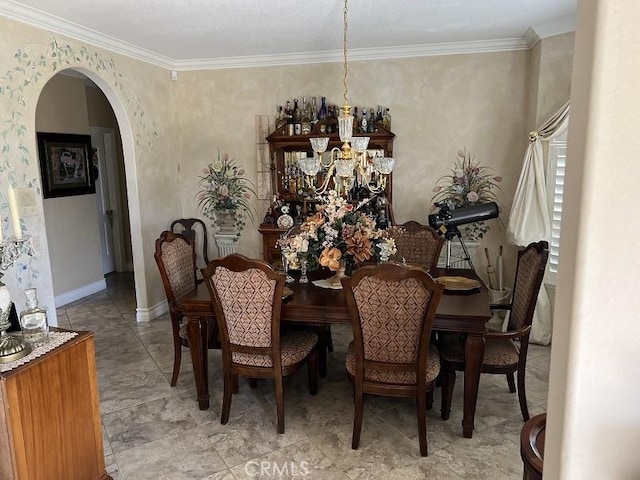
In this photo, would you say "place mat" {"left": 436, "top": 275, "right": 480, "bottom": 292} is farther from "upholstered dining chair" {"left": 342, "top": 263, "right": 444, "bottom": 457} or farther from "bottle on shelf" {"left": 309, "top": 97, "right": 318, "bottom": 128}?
"bottle on shelf" {"left": 309, "top": 97, "right": 318, "bottom": 128}

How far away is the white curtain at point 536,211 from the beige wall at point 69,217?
16.9 feet

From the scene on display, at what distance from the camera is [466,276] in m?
3.42

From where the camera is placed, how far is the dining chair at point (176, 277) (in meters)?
3.18

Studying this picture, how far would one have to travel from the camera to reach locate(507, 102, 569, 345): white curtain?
3973 millimetres

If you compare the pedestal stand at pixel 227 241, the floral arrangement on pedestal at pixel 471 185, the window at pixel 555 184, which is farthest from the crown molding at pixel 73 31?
the window at pixel 555 184

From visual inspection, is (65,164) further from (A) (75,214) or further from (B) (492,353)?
(B) (492,353)

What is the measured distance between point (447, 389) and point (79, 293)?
16.1 feet

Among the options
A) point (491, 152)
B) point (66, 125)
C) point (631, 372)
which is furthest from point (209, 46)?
point (631, 372)

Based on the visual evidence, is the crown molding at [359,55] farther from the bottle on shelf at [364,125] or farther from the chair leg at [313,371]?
the chair leg at [313,371]

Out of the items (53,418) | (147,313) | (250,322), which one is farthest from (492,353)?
(147,313)

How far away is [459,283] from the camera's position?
311 cm

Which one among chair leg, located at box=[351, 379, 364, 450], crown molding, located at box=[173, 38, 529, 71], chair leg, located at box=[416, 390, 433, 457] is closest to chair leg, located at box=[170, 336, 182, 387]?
chair leg, located at box=[351, 379, 364, 450]

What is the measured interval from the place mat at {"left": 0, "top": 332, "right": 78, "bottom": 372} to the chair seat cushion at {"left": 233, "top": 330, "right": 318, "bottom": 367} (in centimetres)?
100

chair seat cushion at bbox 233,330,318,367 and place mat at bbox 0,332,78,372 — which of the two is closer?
place mat at bbox 0,332,78,372
